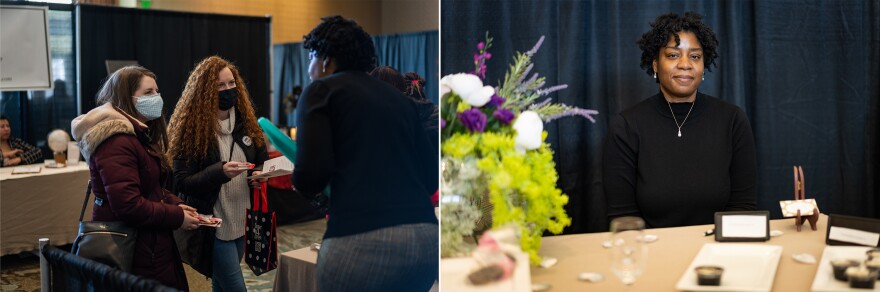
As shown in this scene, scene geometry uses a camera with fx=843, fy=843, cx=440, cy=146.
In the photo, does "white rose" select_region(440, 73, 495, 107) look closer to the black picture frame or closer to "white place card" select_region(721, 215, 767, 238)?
"white place card" select_region(721, 215, 767, 238)

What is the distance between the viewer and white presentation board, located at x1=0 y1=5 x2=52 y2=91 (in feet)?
5.77

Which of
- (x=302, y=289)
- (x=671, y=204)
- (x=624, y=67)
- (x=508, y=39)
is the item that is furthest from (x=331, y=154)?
(x=624, y=67)

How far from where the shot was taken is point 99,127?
1.79m

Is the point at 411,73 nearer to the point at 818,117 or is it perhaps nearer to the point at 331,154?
the point at 331,154

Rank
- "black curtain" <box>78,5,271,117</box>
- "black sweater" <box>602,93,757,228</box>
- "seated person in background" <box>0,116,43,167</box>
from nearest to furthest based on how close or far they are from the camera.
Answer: "black curtain" <box>78,5,271,117</box> < "black sweater" <box>602,93,757,228</box> < "seated person in background" <box>0,116,43,167</box>

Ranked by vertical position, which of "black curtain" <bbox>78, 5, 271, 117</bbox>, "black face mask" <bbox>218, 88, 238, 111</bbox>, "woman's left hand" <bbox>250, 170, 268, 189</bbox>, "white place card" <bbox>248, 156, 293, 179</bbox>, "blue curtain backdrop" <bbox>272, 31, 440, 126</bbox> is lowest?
"woman's left hand" <bbox>250, 170, 268, 189</bbox>

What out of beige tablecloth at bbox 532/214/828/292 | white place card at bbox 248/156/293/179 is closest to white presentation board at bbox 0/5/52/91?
white place card at bbox 248/156/293/179

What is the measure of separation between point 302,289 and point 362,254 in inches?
13.0

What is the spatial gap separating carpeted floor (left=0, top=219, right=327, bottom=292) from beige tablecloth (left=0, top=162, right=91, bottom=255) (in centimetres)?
5

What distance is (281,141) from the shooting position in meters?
1.20

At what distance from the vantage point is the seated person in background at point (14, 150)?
9.04 ft

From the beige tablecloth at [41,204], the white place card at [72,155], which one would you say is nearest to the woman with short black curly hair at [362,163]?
the beige tablecloth at [41,204]

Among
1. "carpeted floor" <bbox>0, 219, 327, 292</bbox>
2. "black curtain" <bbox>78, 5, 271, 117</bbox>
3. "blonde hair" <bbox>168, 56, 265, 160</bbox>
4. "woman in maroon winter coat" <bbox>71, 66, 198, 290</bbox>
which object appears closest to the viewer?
"carpeted floor" <bbox>0, 219, 327, 292</bbox>

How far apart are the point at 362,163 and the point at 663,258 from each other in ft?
2.79
